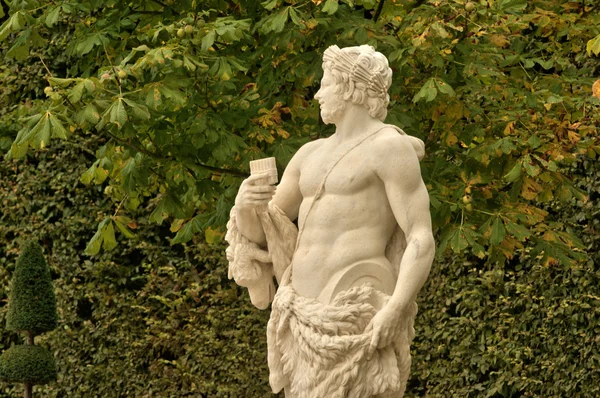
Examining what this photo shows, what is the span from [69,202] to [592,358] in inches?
193

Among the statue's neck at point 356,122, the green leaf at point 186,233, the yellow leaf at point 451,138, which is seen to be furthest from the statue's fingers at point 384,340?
the green leaf at point 186,233

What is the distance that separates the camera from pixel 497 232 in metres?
9.38

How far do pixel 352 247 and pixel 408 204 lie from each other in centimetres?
31

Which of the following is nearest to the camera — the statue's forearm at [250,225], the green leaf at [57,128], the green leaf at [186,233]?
the statue's forearm at [250,225]

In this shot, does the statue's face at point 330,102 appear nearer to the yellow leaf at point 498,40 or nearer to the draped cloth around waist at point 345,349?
the draped cloth around waist at point 345,349

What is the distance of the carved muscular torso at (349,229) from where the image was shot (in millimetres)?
6961

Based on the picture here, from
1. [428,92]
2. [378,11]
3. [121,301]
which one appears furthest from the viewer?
[121,301]

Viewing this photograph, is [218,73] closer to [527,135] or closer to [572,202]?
[527,135]

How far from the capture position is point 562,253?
9828mm

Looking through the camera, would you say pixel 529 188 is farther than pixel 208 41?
Yes

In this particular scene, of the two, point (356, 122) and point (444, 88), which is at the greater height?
point (356, 122)

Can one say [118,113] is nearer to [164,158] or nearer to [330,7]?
[164,158]

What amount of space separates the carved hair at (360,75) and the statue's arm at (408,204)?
0.72ft

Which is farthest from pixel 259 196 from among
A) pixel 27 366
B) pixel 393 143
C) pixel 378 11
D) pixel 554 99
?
pixel 27 366
